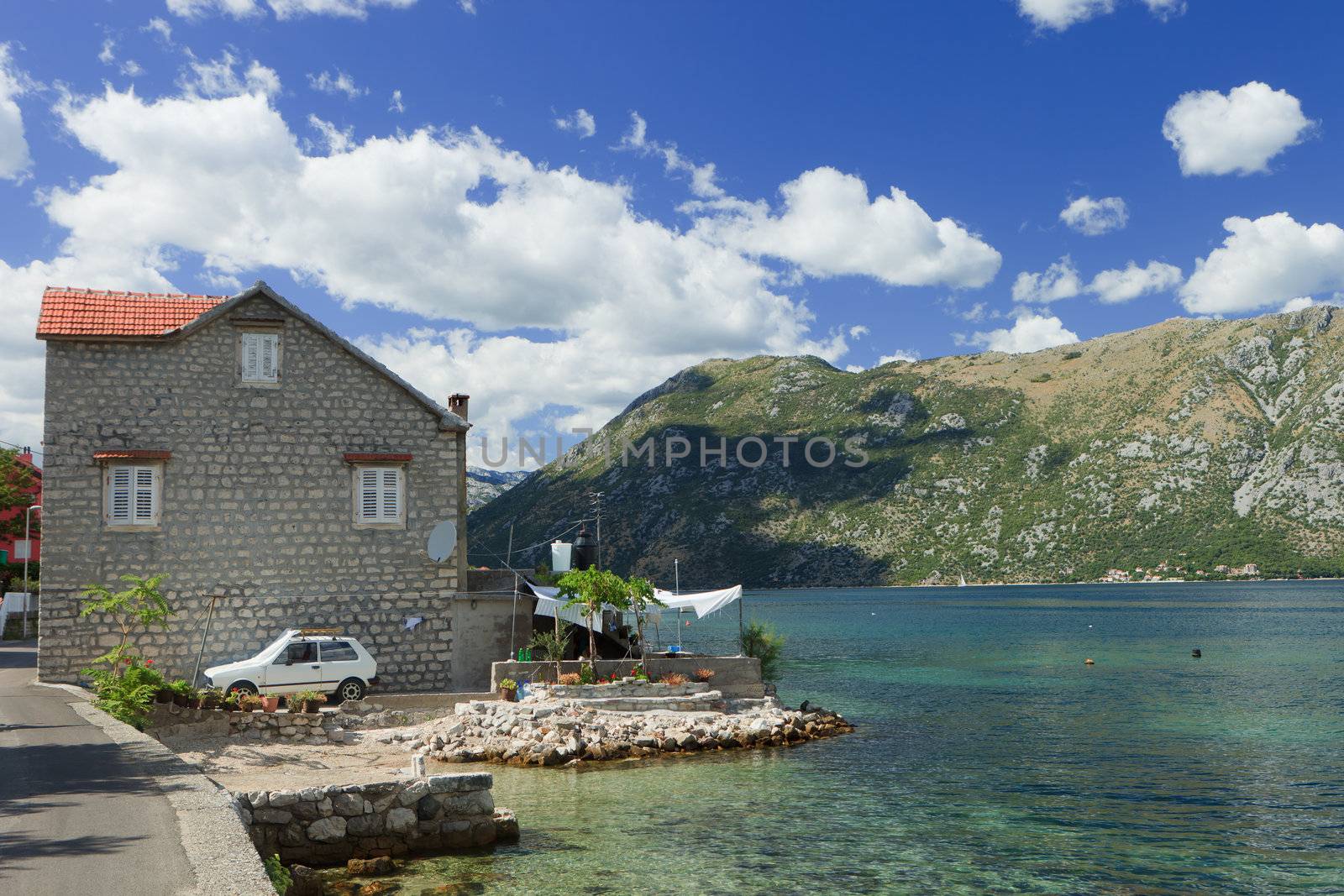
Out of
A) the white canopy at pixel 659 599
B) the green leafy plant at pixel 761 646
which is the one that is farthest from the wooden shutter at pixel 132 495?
the green leafy plant at pixel 761 646

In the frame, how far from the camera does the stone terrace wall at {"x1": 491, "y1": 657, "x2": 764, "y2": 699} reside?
25469mm

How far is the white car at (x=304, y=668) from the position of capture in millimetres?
23297

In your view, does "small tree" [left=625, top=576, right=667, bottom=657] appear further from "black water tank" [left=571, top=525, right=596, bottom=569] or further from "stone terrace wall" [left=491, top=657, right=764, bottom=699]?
"black water tank" [left=571, top=525, right=596, bottom=569]

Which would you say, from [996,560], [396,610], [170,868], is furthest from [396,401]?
[996,560]

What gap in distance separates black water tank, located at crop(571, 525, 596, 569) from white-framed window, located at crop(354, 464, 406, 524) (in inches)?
229

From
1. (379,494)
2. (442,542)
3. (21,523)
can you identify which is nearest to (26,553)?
(21,523)

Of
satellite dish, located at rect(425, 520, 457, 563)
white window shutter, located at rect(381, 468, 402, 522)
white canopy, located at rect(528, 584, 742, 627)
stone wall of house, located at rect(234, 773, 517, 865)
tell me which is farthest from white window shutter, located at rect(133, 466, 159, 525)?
stone wall of house, located at rect(234, 773, 517, 865)

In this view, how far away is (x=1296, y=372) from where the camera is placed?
494ft

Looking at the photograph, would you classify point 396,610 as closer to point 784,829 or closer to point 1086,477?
point 784,829

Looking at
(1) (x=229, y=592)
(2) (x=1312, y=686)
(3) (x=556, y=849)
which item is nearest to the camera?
(3) (x=556, y=849)

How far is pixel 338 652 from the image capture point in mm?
24203

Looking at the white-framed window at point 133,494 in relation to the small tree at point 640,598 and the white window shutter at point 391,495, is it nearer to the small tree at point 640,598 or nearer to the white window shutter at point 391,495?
the white window shutter at point 391,495

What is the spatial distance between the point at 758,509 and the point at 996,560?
1541 inches

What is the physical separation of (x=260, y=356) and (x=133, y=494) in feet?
14.6
